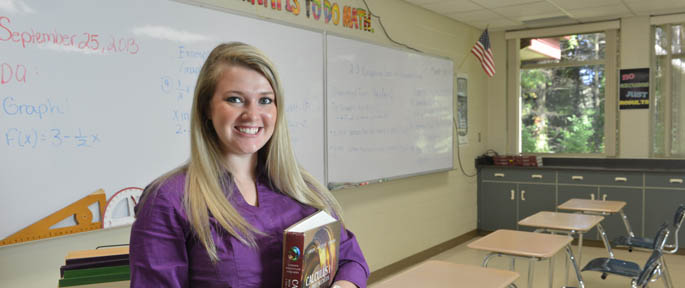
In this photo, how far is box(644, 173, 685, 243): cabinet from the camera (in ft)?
18.0

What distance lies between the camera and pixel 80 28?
2410 mm

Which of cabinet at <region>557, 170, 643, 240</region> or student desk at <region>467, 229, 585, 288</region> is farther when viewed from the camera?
cabinet at <region>557, 170, 643, 240</region>

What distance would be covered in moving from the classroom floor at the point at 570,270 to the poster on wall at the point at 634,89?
5.19 feet

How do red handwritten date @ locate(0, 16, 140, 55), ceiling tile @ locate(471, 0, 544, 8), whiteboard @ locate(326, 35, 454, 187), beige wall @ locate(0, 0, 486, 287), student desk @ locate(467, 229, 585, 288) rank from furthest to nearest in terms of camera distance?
ceiling tile @ locate(471, 0, 544, 8) < whiteboard @ locate(326, 35, 454, 187) < student desk @ locate(467, 229, 585, 288) < beige wall @ locate(0, 0, 486, 287) < red handwritten date @ locate(0, 16, 140, 55)

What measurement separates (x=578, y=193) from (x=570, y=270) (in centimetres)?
135

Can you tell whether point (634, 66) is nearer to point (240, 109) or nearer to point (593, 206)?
point (593, 206)

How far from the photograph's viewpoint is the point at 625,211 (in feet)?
19.0

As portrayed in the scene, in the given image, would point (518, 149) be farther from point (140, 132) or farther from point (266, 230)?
point (266, 230)

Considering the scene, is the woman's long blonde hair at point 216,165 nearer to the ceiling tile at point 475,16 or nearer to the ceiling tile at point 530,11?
the ceiling tile at point 530,11

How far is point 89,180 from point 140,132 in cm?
33

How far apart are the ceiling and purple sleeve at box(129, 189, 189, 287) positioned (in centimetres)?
430

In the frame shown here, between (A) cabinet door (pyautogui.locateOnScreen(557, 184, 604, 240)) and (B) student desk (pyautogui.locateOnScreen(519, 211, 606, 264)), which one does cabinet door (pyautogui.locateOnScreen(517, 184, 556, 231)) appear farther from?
(B) student desk (pyautogui.locateOnScreen(519, 211, 606, 264))

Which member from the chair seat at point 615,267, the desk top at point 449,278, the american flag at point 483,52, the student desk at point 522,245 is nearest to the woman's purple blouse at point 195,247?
the desk top at point 449,278

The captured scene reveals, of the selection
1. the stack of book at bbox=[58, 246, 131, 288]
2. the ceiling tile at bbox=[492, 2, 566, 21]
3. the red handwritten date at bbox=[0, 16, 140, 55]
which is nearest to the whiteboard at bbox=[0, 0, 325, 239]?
the red handwritten date at bbox=[0, 16, 140, 55]
